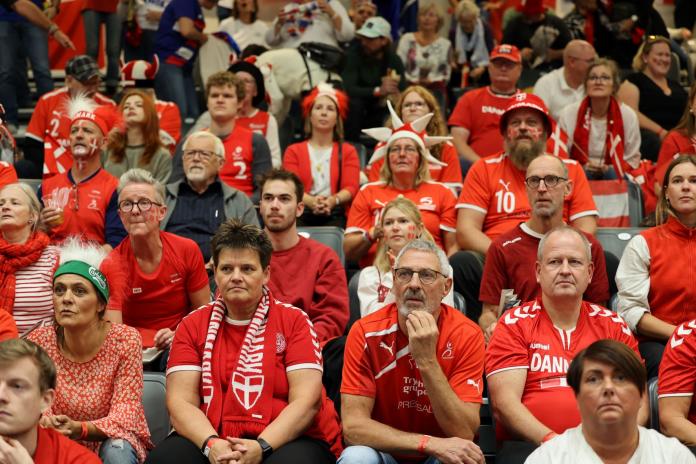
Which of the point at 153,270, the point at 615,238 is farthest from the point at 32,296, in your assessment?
the point at 615,238

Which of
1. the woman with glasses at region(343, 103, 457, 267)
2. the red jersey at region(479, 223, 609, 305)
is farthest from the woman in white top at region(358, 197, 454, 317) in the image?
the woman with glasses at region(343, 103, 457, 267)

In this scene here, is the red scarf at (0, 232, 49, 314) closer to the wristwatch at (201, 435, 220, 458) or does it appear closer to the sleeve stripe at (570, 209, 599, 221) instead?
the wristwatch at (201, 435, 220, 458)

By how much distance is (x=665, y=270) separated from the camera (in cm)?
449

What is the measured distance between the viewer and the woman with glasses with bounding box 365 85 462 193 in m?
6.20

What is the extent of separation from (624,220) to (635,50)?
3400mm

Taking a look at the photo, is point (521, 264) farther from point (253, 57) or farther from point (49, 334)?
point (253, 57)

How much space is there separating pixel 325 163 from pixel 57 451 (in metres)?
3.37

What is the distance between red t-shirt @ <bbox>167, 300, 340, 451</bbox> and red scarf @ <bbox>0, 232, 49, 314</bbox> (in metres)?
1.01

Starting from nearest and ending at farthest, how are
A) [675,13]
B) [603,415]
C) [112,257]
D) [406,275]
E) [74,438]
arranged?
[603,415], [74,438], [406,275], [112,257], [675,13]

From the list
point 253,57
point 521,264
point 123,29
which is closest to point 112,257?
point 521,264

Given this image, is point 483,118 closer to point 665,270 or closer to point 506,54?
point 506,54

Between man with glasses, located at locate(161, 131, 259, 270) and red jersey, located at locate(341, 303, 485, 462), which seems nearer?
red jersey, located at locate(341, 303, 485, 462)

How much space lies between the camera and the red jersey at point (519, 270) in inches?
181

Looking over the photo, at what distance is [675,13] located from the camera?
9.81 meters
